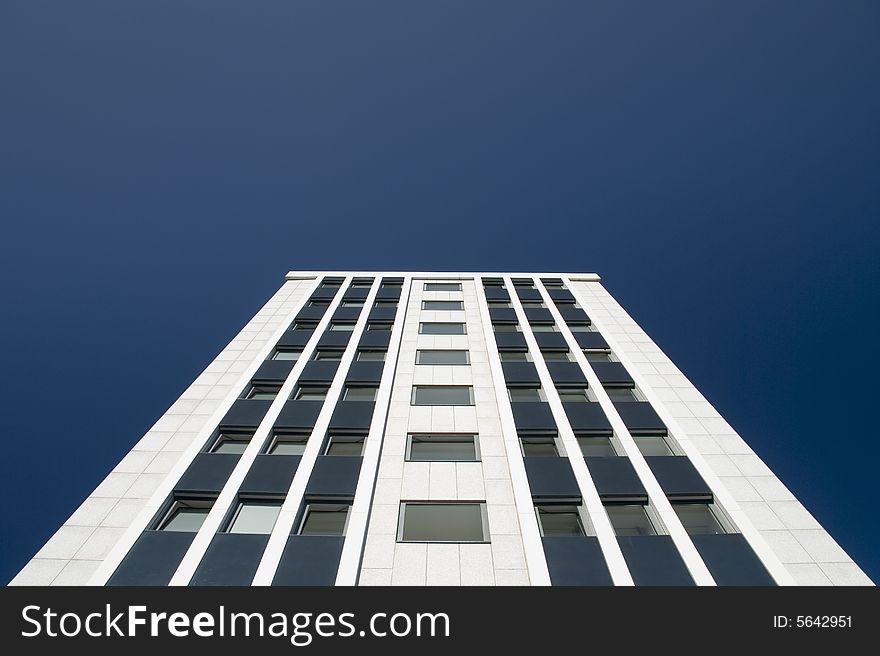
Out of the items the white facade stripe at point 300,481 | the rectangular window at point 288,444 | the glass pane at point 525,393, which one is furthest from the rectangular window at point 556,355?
the rectangular window at point 288,444

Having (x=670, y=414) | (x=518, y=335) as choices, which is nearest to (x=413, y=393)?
(x=518, y=335)

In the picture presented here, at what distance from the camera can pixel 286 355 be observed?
80.6 ft

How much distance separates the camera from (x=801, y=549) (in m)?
13.4

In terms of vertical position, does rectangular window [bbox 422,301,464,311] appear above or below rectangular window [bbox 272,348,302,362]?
above

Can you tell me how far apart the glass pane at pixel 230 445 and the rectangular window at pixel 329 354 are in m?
6.89

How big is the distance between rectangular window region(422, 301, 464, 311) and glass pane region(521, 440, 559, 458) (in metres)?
13.1

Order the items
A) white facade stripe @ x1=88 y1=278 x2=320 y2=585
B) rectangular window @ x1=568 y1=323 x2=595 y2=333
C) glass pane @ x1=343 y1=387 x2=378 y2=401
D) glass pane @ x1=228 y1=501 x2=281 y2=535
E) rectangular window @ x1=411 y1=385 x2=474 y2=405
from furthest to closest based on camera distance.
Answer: rectangular window @ x1=568 y1=323 x2=595 y2=333 < glass pane @ x1=343 y1=387 x2=378 y2=401 < rectangular window @ x1=411 y1=385 x2=474 y2=405 < glass pane @ x1=228 y1=501 x2=281 y2=535 < white facade stripe @ x1=88 y1=278 x2=320 y2=585

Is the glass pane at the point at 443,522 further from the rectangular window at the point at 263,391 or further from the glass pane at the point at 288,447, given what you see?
the rectangular window at the point at 263,391

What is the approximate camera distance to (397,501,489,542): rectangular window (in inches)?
562

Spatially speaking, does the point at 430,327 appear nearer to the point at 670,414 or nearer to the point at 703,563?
the point at 670,414

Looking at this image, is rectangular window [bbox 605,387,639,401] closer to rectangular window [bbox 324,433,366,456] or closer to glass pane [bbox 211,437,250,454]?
rectangular window [bbox 324,433,366,456]

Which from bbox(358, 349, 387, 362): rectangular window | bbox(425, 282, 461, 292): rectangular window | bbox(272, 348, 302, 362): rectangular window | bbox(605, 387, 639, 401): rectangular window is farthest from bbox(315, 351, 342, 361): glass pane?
bbox(605, 387, 639, 401): rectangular window

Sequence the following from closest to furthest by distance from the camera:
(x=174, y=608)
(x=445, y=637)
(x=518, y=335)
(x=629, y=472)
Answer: (x=445, y=637) → (x=174, y=608) → (x=629, y=472) → (x=518, y=335)

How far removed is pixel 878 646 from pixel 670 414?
418 inches
